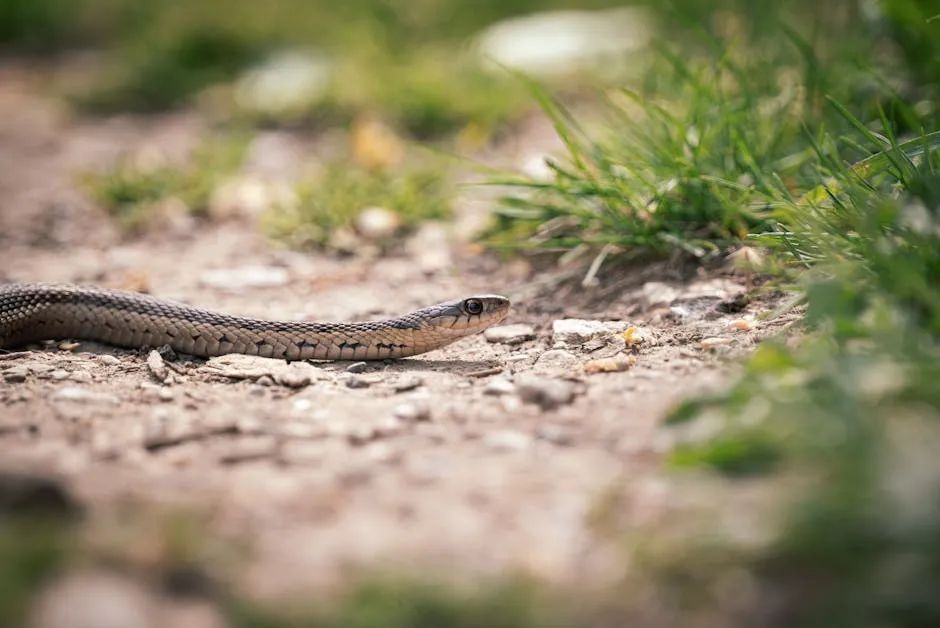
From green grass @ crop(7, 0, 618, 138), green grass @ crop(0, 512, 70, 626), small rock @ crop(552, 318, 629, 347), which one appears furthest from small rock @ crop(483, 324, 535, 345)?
green grass @ crop(7, 0, 618, 138)

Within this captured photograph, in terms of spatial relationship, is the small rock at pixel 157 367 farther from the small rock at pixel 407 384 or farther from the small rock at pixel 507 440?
the small rock at pixel 507 440

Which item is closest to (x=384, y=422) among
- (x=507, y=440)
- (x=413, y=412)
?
(x=413, y=412)

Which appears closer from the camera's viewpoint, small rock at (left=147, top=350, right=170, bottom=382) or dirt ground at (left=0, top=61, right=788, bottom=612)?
dirt ground at (left=0, top=61, right=788, bottom=612)

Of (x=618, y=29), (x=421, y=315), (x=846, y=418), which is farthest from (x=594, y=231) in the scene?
(x=618, y=29)

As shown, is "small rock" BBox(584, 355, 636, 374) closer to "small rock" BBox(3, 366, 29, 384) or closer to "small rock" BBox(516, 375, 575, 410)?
"small rock" BBox(516, 375, 575, 410)

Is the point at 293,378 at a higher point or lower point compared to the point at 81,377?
lower

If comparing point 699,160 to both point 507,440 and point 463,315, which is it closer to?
point 463,315
